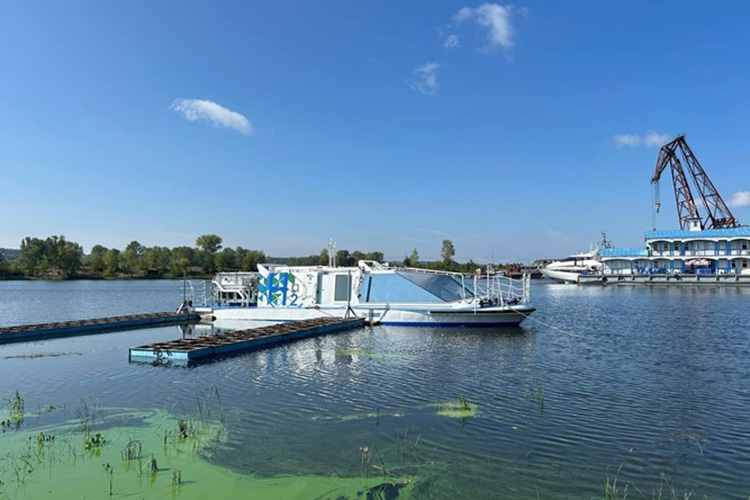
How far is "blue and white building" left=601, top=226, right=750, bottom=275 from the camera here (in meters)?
89.5

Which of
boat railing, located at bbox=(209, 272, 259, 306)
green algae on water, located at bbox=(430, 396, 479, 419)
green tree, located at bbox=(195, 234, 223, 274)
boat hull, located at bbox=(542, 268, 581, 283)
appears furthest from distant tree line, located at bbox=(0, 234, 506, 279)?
green algae on water, located at bbox=(430, 396, 479, 419)

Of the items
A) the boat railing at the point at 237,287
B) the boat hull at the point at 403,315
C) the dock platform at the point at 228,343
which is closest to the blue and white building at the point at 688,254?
the boat hull at the point at 403,315

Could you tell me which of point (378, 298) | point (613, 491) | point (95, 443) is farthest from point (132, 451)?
point (378, 298)

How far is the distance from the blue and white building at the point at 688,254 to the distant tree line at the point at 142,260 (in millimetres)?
50096

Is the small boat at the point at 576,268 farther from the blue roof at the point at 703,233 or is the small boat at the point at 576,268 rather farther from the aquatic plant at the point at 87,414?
the aquatic plant at the point at 87,414

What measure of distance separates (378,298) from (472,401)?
62.8 ft

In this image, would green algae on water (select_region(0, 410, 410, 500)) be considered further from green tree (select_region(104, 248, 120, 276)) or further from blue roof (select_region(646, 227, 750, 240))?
green tree (select_region(104, 248, 120, 276))

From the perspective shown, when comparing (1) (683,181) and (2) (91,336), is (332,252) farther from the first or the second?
(1) (683,181)

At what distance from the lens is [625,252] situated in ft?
322

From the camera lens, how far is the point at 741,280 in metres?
83.8

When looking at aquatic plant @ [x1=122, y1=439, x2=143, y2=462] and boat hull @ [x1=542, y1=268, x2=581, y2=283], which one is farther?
boat hull @ [x1=542, y1=268, x2=581, y2=283]

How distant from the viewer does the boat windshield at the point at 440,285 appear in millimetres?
31891

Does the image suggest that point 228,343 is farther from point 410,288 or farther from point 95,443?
point 410,288

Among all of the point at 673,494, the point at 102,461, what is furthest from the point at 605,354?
the point at 102,461
